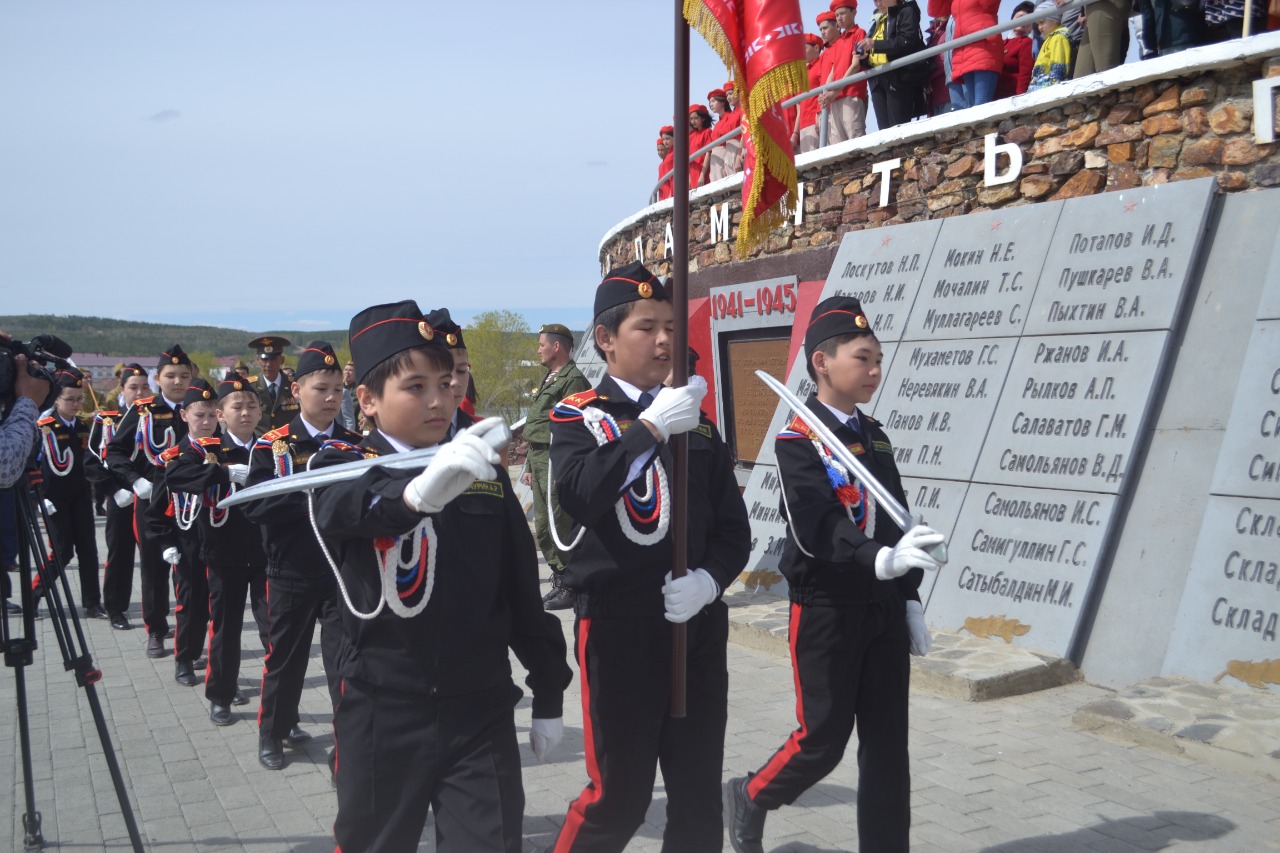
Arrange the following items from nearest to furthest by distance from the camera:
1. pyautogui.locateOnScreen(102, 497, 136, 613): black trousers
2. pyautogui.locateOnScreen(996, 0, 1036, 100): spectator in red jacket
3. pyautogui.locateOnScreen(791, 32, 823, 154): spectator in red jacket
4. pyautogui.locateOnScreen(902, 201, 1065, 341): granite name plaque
Answer: pyautogui.locateOnScreen(902, 201, 1065, 341): granite name plaque < pyautogui.locateOnScreen(102, 497, 136, 613): black trousers < pyautogui.locateOnScreen(996, 0, 1036, 100): spectator in red jacket < pyautogui.locateOnScreen(791, 32, 823, 154): spectator in red jacket

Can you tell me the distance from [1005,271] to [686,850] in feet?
18.9

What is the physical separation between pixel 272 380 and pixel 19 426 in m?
7.53

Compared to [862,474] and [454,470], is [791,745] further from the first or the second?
[454,470]

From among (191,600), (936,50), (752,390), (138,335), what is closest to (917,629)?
(191,600)

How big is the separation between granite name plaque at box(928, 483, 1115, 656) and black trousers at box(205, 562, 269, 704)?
4159 mm

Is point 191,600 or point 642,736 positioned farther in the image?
point 191,600

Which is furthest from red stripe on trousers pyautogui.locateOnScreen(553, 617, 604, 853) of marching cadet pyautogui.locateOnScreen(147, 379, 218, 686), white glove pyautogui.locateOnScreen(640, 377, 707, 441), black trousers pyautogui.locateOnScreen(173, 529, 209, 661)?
black trousers pyautogui.locateOnScreen(173, 529, 209, 661)

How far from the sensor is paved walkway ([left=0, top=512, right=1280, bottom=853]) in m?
4.29

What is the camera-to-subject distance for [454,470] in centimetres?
253

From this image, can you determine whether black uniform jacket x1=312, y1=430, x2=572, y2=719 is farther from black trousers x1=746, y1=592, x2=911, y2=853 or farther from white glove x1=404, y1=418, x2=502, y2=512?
black trousers x1=746, y1=592, x2=911, y2=853

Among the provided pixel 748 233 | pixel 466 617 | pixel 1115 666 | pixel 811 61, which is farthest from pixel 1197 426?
pixel 811 61

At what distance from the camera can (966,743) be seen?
529 cm

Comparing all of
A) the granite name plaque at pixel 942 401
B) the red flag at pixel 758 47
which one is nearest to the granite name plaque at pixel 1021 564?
the granite name plaque at pixel 942 401

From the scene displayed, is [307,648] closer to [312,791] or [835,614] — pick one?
[312,791]
